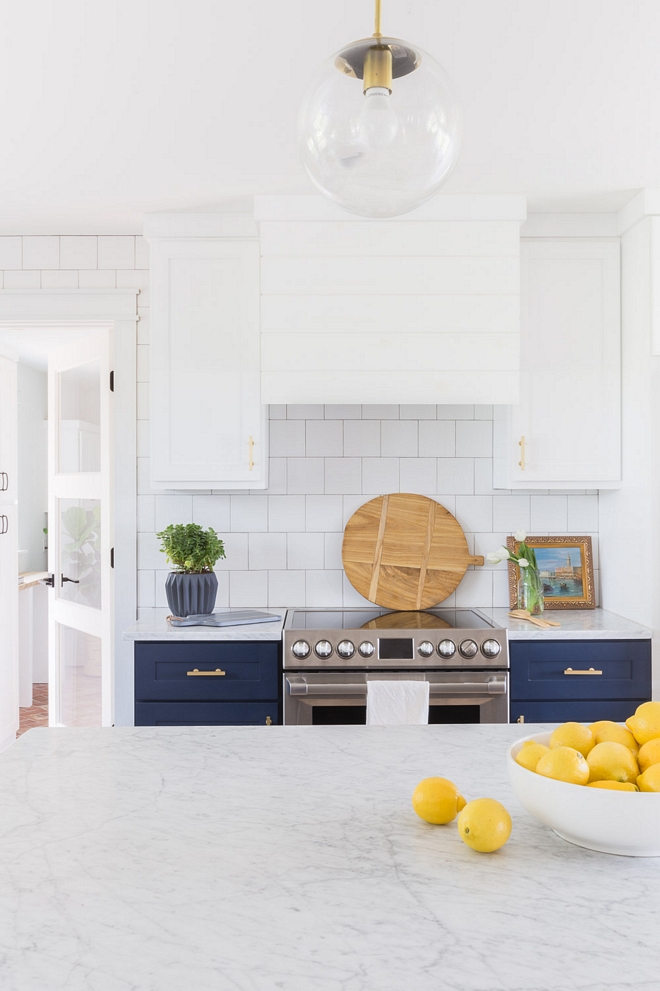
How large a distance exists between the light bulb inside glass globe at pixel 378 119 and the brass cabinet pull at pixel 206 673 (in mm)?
2269

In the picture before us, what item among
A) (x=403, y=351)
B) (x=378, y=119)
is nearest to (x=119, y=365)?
(x=403, y=351)

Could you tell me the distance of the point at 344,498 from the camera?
3.59 meters

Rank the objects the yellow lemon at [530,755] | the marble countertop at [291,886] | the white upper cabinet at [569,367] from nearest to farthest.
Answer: the marble countertop at [291,886]
the yellow lemon at [530,755]
the white upper cabinet at [569,367]

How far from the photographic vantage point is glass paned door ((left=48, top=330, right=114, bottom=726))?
12.0 ft

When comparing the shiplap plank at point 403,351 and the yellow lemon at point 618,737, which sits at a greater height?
the shiplap plank at point 403,351

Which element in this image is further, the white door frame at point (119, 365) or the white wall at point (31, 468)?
the white wall at point (31, 468)

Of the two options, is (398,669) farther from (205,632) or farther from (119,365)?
(119,365)

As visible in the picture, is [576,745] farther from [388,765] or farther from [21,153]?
[21,153]

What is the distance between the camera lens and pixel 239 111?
244cm

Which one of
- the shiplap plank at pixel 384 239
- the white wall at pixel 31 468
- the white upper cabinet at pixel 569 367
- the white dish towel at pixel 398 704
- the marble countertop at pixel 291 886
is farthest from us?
the white wall at pixel 31 468

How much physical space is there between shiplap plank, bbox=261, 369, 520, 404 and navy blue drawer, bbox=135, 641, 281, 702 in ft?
3.34

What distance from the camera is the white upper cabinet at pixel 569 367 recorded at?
3303 millimetres

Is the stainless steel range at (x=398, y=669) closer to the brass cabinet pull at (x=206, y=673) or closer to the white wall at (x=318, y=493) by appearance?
the brass cabinet pull at (x=206, y=673)

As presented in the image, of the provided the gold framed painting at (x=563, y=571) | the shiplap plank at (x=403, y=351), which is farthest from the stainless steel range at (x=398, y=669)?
the shiplap plank at (x=403, y=351)
